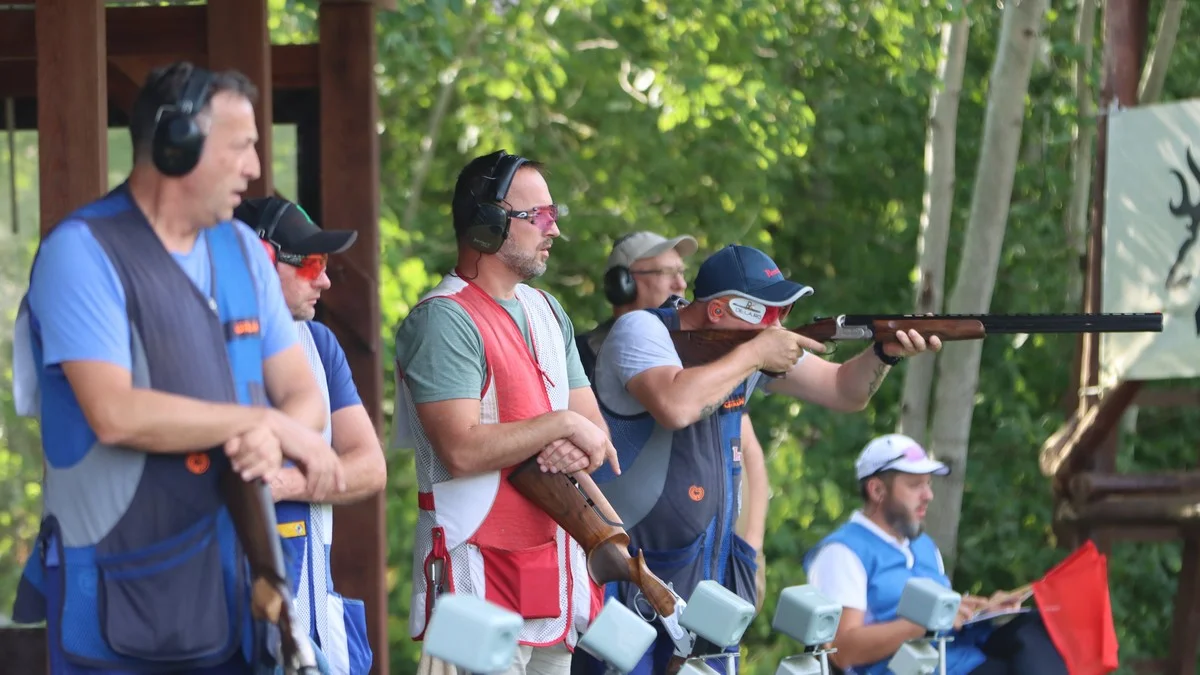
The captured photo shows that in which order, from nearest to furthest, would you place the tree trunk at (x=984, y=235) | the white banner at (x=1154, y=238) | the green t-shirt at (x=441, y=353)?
the green t-shirt at (x=441, y=353) < the white banner at (x=1154, y=238) < the tree trunk at (x=984, y=235)

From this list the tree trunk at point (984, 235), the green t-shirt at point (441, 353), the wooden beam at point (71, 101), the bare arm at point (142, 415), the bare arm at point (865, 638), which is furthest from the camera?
the tree trunk at point (984, 235)

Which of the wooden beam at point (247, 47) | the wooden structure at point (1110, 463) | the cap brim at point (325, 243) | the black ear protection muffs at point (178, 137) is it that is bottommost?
the wooden structure at point (1110, 463)

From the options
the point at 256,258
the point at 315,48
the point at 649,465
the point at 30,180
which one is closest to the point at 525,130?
the point at 30,180

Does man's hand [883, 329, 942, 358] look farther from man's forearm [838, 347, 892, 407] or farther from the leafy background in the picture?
the leafy background

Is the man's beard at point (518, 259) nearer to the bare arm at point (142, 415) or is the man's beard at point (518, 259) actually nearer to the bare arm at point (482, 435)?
the bare arm at point (482, 435)

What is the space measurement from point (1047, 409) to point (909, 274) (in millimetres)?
1465

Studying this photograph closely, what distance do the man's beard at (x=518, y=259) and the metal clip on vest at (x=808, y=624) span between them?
107cm

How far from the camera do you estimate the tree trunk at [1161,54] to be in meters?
11.4

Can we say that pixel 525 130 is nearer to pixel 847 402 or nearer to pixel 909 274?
pixel 909 274

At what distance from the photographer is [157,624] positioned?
3129 millimetres

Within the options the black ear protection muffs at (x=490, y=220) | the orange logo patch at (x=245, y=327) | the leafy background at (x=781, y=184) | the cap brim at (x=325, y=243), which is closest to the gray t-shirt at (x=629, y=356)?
the black ear protection muffs at (x=490, y=220)

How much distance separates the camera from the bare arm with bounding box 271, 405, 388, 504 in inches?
150

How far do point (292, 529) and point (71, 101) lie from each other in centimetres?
134

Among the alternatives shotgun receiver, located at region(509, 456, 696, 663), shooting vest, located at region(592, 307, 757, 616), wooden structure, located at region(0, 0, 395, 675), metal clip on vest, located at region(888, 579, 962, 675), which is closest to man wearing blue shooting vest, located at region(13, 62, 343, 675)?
shotgun receiver, located at region(509, 456, 696, 663)
